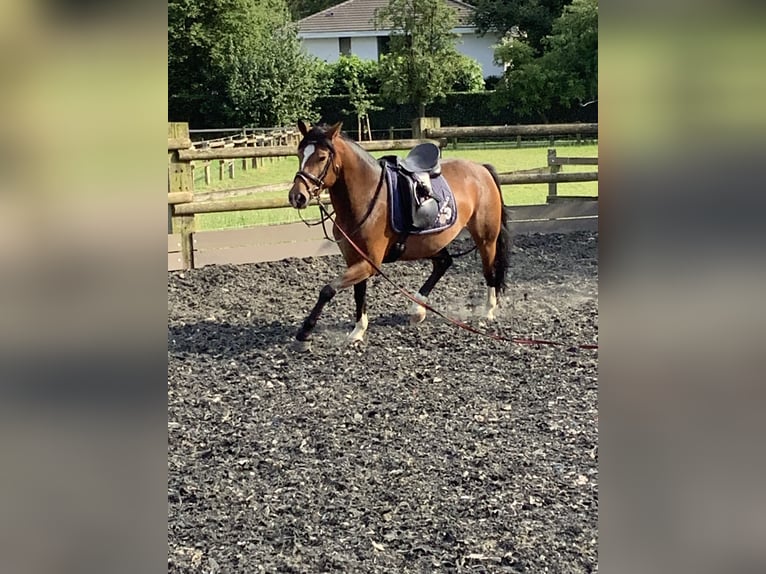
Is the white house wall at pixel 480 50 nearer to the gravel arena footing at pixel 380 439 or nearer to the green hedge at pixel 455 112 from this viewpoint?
the green hedge at pixel 455 112

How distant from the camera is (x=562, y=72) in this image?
35.6 metres

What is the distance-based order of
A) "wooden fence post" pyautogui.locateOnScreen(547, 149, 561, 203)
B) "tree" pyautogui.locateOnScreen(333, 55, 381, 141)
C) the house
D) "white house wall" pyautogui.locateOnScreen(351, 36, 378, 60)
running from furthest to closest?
"white house wall" pyautogui.locateOnScreen(351, 36, 378, 60) → the house → "tree" pyautogui.locateOnScreen(333, 55, 381, 141) → "wooden fence post" pyautogui.locateOnScreen(547, 149, 561, 203)

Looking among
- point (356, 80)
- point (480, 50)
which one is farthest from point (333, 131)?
point (480, 50)

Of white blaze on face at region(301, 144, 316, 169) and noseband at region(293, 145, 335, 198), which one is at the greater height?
white blaze on face at region(301, 144, 316, 169)

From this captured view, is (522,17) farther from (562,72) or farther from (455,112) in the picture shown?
(562,72)

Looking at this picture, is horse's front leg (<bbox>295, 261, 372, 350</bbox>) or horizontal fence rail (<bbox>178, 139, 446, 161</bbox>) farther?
horizontal fence rail (<bbox>178, 139, 446, 161</bbox>)

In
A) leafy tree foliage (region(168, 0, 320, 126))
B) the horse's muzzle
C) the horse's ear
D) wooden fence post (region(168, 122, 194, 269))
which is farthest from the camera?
leafy tree foliage (region(168, 0, 320, 126))

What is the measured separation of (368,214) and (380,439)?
2.29 meters

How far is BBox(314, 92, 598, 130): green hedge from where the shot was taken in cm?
3734

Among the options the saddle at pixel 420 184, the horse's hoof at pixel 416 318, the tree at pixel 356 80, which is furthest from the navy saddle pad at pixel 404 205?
the tree at pixel 356 80

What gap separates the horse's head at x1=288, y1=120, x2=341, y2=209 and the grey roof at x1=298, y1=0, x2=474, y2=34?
Result: 157 feet

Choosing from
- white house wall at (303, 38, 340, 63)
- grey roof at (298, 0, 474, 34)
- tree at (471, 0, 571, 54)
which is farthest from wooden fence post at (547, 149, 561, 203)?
white house wall at (303, 38, 340, 63)

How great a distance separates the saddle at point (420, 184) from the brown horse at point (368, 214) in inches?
6.7

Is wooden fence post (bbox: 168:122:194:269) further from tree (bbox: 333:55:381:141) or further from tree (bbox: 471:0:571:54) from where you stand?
tree (bbox: 471:0:571:54)
